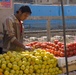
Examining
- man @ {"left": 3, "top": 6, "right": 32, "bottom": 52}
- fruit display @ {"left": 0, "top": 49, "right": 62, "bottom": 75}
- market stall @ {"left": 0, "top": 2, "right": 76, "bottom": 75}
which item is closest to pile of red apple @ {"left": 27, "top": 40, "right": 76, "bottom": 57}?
market stall @ {"left": 0, "top": 2, "right": 76, "bottom": 75}

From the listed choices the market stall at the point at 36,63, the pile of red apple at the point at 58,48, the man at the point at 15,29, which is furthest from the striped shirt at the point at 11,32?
the pile of red apple at the point at 58,48

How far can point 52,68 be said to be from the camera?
4.40 m

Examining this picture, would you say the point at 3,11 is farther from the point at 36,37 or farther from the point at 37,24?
the point at 37,24

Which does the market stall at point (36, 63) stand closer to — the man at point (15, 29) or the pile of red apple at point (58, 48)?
the pile of red apple at point (58, 48)

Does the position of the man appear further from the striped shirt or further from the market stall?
the market stall

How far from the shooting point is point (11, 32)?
4730mm

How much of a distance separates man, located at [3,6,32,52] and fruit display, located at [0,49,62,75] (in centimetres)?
43

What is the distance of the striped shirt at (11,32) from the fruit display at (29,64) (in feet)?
1.66

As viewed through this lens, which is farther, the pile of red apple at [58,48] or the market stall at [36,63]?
the pile of red apple at [58,48]

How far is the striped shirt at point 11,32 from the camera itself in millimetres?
4738

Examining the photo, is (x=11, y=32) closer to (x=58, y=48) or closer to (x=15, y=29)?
(x=15, y=29)

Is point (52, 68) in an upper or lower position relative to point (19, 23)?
lower

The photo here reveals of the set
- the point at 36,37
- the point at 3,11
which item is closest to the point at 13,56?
the point at 3,11

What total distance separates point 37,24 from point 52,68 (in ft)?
40.4
